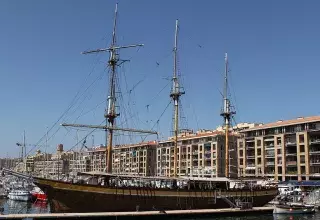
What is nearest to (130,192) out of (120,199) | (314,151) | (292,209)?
(120,199)

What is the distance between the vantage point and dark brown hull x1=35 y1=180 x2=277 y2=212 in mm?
42531

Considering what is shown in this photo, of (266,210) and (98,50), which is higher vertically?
(98,50)

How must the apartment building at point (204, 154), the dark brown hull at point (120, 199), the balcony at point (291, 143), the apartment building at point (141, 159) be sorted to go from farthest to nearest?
the apartment building at point (141, 159) < the apartment building at point (204, 154) < the balcony at point (291, 143) < the dark brown hull at point (120, 199)

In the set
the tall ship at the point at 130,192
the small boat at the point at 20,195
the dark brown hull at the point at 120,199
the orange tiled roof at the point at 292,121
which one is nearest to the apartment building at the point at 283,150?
the orange tiled roof at the point at 292,121

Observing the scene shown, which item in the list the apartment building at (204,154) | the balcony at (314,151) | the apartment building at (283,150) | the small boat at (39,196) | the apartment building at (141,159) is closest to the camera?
the small boat at (39,196)

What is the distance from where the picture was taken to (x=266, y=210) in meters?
50.4

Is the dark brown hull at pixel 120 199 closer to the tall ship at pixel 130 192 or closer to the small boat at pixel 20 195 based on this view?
the tall ship at pixel 130 192

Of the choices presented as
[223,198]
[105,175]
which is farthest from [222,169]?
[105,175]

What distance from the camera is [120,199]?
44438 millimetres

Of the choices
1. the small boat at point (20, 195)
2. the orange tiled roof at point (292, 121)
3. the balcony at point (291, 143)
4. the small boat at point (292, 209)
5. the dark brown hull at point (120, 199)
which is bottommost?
the small boat at point (20, 195)

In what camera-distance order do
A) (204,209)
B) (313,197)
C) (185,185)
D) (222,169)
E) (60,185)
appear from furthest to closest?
1. (222,169)
2. (313,197)
3. (185,185)
4. (204,209)
5. (60,185)

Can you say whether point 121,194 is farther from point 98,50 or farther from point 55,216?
point 98,50

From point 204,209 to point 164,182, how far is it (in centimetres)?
817

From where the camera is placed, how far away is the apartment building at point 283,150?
3659 inches
